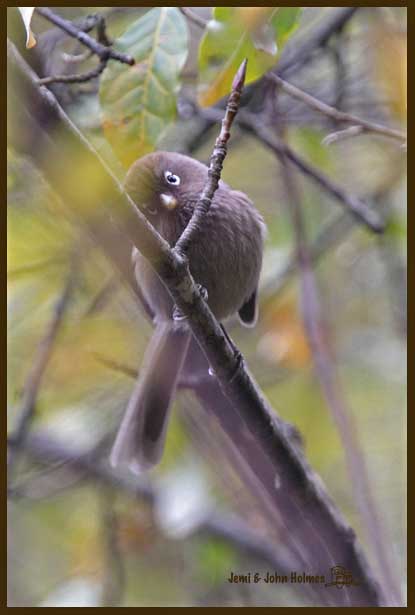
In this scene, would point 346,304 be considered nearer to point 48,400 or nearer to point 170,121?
point 48,400

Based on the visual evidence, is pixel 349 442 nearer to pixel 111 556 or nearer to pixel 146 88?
pixel 111 556

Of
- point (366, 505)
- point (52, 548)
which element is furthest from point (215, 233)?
point (52, 548)

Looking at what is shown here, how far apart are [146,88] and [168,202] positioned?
50cm

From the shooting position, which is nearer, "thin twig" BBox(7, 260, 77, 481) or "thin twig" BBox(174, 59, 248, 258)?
"thin twig" BBox(174, 59, 248, 258)

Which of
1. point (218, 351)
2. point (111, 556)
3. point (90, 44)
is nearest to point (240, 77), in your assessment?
point (90, 44)

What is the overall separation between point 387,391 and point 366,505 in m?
1.66

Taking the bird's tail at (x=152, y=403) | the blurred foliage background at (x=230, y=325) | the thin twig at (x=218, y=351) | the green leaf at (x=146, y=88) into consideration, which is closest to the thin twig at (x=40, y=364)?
the blurred foliage background at (x=230, y=325)

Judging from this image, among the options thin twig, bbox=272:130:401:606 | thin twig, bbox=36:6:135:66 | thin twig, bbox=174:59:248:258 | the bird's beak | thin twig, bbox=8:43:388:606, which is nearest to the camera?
thin twig, bbox=8:43:388:606

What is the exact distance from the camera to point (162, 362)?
3520mm

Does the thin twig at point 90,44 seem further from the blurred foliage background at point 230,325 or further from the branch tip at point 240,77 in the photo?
the branch tip at point 240,77

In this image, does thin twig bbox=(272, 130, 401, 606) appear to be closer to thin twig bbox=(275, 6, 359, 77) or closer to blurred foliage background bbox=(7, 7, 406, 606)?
blurred foliage background bbox=(7, 7, 406, 606)

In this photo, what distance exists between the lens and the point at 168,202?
312cm

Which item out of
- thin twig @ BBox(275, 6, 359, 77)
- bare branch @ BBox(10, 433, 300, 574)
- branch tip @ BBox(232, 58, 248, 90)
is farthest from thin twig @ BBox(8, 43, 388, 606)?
thin twig @ BBox(275, 6, 359, 77)

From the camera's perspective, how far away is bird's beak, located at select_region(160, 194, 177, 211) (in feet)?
10.2
